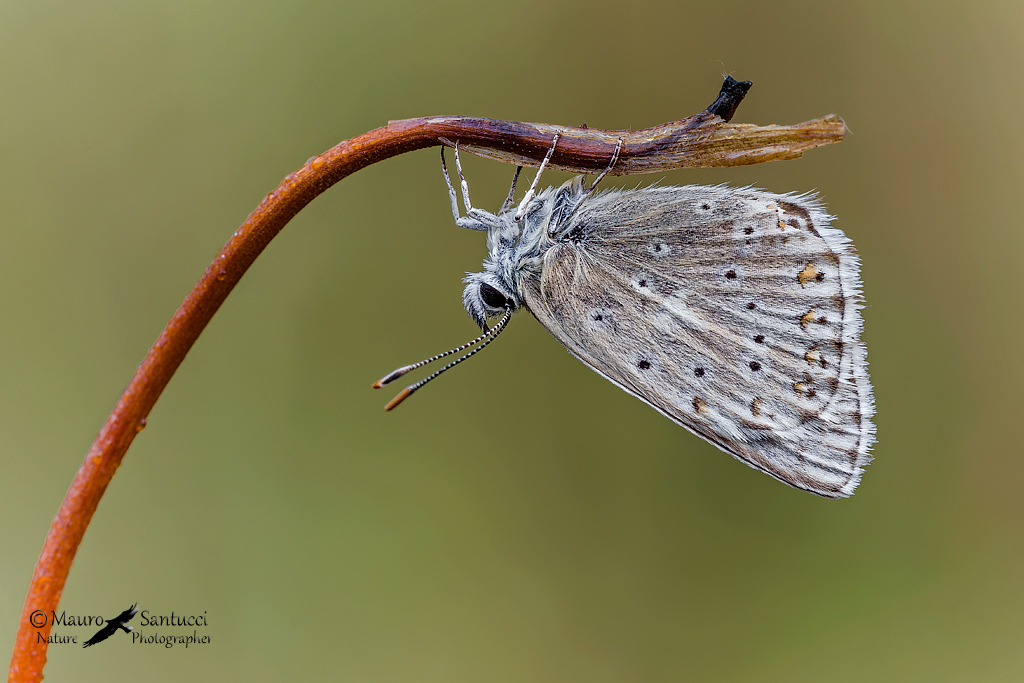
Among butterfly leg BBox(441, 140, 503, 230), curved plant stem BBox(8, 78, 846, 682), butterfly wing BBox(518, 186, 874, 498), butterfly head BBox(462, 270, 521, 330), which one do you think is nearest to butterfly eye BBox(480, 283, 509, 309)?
butterfly head BBox(462, 270, 521, 330)

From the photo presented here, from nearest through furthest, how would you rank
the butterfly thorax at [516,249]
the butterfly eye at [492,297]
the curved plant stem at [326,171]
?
the curved plant stem at [326,171] → the butterfly thorax at [516,249] → the butterfly eye at [492,297]

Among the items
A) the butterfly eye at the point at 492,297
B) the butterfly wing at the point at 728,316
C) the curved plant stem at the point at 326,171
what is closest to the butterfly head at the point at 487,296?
the butterfly eye at the point at 492,297

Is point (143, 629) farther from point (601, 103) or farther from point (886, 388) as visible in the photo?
point (886, 388)

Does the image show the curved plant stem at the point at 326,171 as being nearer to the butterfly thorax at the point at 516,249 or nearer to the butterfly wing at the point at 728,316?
the butterfly wing at the point at 728,316

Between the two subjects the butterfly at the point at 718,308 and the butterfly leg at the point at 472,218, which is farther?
the butterfly leg at the point at 472,218

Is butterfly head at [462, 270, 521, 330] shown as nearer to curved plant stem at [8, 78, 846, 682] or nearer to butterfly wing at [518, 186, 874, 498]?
butterfly wing at [518, 186, 874, 498]

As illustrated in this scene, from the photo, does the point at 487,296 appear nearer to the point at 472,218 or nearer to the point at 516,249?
the point at 516,249

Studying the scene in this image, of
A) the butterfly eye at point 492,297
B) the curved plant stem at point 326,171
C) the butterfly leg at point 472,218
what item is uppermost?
the butterfly leg at point 472,218
